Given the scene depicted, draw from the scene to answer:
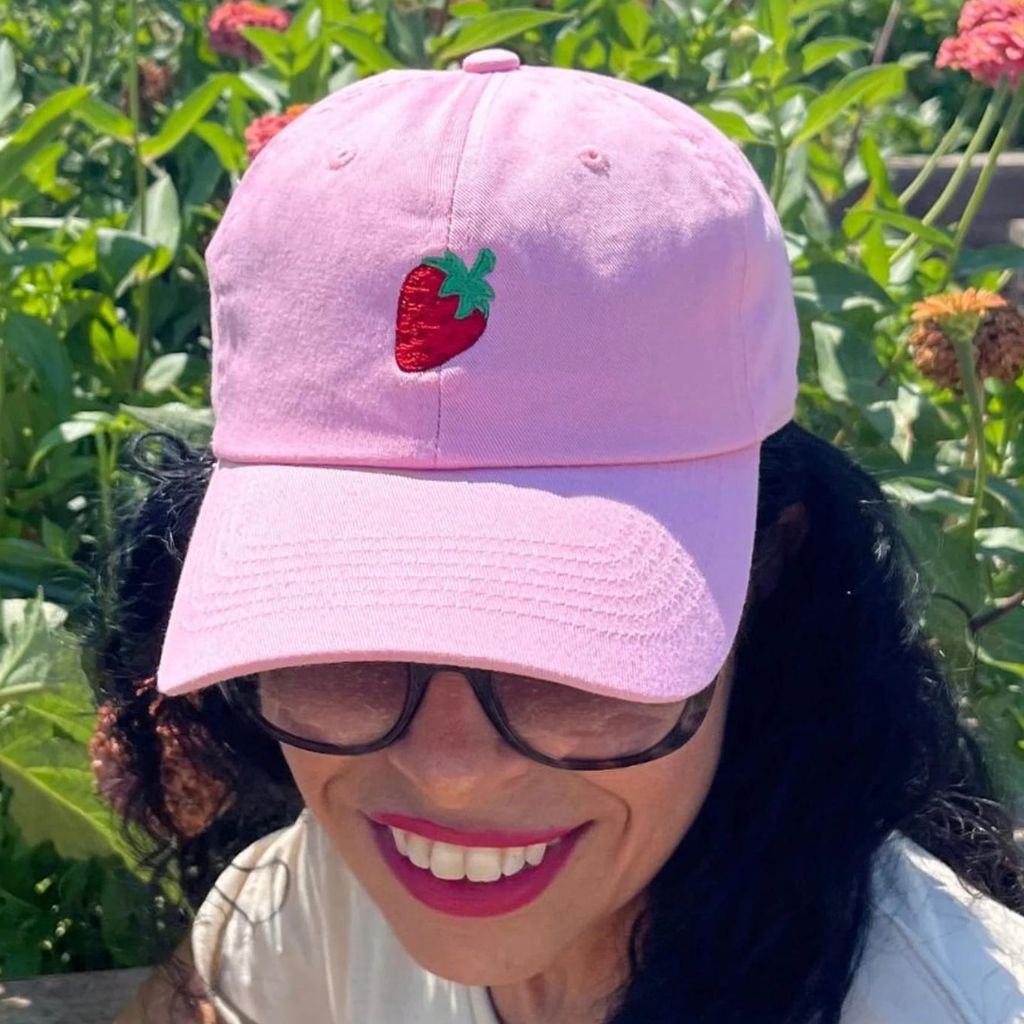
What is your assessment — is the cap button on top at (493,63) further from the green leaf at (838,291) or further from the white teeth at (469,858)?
the green leaf at (838,291)

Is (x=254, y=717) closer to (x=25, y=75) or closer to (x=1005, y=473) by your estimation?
(x=1005, y=473)

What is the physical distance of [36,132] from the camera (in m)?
1.86

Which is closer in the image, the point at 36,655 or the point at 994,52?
the point at 36,655

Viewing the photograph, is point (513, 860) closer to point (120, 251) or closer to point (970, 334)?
point (970, 334)

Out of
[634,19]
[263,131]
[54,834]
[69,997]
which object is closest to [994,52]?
[634,19]

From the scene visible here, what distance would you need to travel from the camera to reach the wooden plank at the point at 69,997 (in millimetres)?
1710

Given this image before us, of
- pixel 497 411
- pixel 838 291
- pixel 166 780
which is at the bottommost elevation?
pixel 166 780

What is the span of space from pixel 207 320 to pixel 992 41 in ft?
3.41

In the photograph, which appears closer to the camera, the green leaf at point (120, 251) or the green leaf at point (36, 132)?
the green leaf at point (36, 132)

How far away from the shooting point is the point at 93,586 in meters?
1.53

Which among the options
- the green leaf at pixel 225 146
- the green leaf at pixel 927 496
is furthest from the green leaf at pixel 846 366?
the green leaf at pixel 225 146

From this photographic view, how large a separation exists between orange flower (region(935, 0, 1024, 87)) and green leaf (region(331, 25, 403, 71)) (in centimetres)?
68

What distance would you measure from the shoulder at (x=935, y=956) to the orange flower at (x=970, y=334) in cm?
63

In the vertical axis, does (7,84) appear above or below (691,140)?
below
